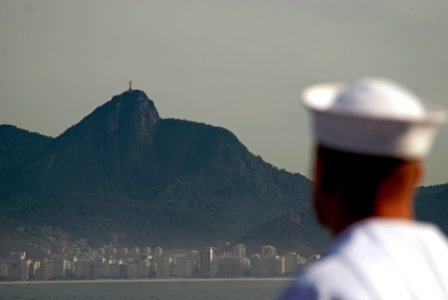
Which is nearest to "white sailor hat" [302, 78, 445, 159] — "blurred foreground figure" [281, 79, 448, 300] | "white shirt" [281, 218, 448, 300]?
"blurred foreground figure" [281, 79, 448, 300]

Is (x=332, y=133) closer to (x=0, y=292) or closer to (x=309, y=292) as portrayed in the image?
(x=309, y=292)

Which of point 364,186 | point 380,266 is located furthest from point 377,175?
point 380,266

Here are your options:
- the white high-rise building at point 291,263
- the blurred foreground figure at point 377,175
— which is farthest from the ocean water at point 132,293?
the blurred foreground figure at point 377,175

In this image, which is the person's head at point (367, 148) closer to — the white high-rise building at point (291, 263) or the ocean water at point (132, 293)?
the ocean water at point (132, 293)

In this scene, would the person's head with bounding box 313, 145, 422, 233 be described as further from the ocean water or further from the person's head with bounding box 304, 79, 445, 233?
the ocean water

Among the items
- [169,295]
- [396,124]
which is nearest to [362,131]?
[396,124]
